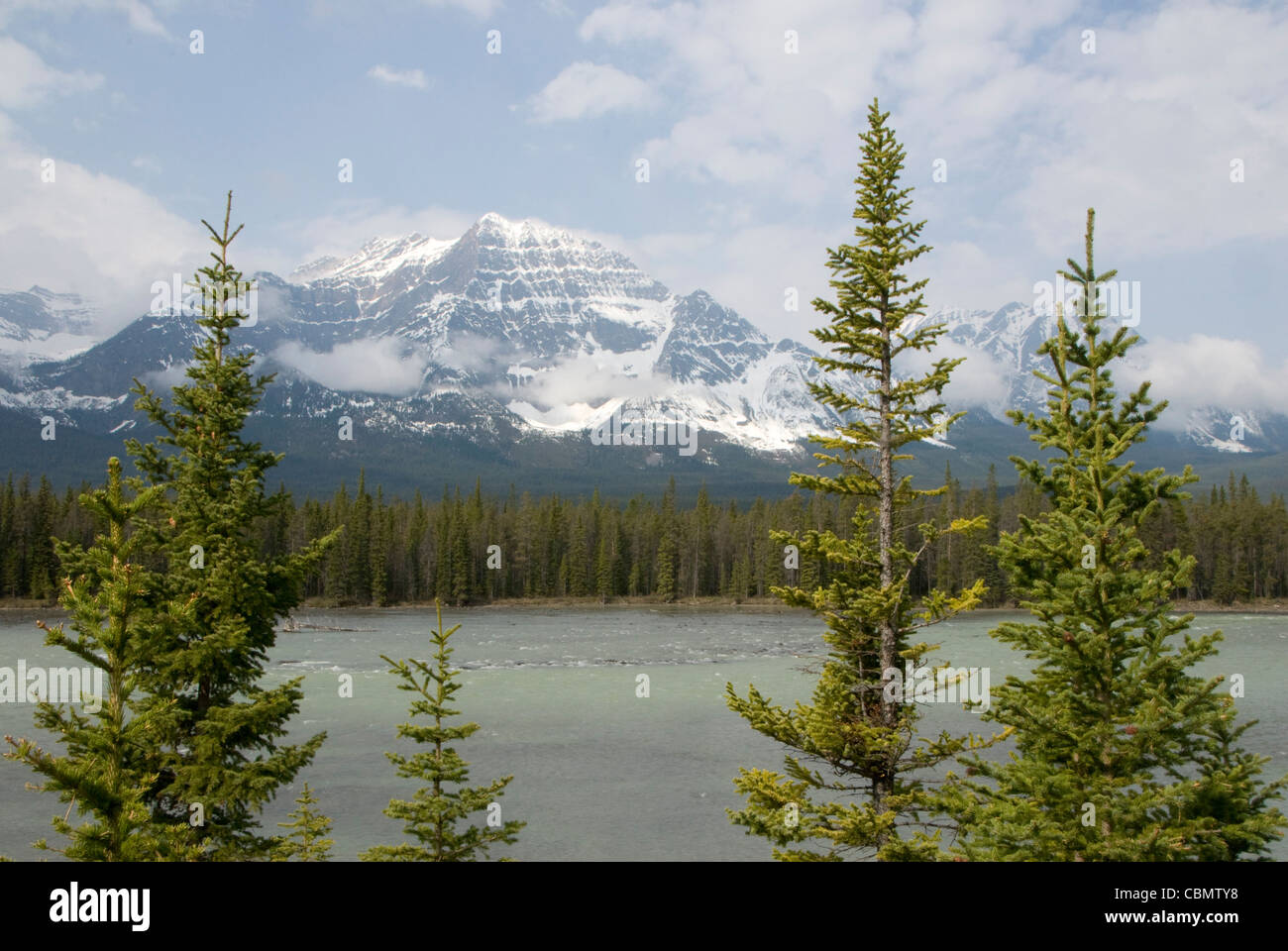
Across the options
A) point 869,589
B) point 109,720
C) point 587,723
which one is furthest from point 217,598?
point 587,723

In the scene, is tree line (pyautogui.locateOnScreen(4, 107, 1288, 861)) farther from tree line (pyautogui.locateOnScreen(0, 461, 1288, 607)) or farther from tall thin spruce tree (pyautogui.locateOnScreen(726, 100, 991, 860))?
tree line (pyautogui.locateOnScreen(0, 461, 1288, 607))

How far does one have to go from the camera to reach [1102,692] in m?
11.9

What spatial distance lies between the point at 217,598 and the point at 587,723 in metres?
32.5

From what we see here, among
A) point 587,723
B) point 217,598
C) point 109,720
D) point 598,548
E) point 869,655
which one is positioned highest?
point 217,598

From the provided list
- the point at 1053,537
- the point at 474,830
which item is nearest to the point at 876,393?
the point at 1053,537

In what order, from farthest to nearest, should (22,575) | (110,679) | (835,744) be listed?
(22,575) → (835,744) → (110,679)

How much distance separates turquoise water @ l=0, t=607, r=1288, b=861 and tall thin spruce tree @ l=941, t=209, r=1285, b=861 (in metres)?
8.34

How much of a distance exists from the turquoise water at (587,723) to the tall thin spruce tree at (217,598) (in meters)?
11.5

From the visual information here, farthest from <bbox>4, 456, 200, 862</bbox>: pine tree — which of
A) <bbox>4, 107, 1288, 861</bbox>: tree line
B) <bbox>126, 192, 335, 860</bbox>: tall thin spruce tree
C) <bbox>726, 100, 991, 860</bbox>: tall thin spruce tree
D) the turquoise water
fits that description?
the turquoise water

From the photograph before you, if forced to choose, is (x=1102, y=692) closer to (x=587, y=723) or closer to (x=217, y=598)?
(x=217, y=598)

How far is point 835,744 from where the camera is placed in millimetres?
14125
